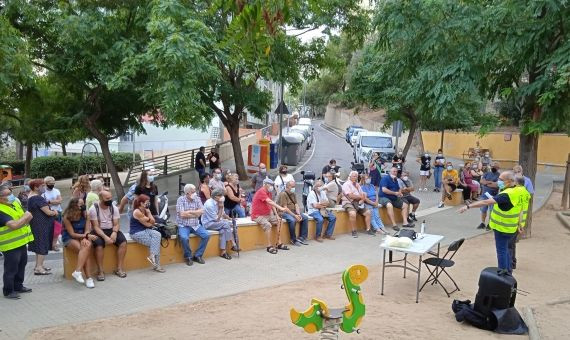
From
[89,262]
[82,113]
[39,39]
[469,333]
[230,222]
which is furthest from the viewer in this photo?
[82,113]

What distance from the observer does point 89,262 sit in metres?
8.39

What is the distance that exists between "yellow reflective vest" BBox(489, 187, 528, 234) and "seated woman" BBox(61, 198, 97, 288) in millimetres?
6640

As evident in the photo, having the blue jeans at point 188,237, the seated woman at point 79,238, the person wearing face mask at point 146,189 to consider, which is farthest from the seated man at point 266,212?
the seated woman at point 79,238

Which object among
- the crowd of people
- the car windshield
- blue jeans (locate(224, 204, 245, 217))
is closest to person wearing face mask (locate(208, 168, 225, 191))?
the crowd of people

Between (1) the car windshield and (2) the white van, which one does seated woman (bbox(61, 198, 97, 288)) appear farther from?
(1) the car windshield

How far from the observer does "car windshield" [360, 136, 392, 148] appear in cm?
2697

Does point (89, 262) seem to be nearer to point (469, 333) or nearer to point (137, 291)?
point (137, 291)

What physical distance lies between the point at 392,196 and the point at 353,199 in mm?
1511

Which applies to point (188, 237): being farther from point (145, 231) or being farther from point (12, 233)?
point (12, 233)

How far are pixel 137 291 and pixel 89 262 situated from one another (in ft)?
3.60

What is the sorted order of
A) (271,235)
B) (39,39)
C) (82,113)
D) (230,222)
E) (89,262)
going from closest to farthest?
1. (89,262)
2. (230,222)
3. (271,235)
4. (39,39)
5. (82,113)

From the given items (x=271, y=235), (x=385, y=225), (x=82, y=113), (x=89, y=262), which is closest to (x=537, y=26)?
(x=385, y=225)

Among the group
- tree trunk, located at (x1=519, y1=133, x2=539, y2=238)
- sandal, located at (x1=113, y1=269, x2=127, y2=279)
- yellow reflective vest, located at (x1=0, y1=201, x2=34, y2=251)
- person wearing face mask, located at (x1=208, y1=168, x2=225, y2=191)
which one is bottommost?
sandal, located at (x1=113, y1=269, x2=127, y2=279)

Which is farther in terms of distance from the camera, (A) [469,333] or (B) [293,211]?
(B) [293,211]
